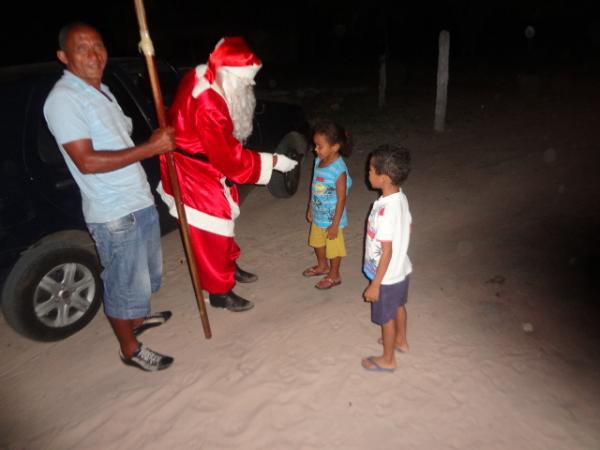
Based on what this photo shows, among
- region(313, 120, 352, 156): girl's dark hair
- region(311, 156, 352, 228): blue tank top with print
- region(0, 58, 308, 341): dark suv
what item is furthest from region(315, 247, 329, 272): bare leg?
region(0, 58, 308, 341): dark suv

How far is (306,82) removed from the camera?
17062 mm

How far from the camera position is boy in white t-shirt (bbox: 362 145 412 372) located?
2514mm

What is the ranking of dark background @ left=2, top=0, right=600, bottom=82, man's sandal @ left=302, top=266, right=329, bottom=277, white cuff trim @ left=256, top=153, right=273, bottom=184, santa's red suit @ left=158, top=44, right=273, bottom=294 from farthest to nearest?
1. dark background @ left=2, top=0, right=600, bottom=82
2. man's sandal @ left=302, top=266, right=329, bottom=277
3. white cuff trim @ left=256, top=153, right=273, bottom=184
4. santa's red suit @ left=158, top=44, right=273, bottom=294

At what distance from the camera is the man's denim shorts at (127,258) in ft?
8.78

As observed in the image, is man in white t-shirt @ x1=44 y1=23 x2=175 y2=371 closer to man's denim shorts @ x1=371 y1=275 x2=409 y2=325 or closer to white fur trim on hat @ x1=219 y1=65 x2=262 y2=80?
white fur trim on hat @ x1=219 y1=65 x2=262 y2=80

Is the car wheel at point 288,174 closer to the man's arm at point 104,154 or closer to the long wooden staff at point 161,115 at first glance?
the long wooden staff at point 161,115

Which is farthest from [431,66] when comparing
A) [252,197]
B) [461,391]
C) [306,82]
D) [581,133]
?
[461,391]

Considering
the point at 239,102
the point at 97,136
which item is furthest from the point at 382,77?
the point at 97,136

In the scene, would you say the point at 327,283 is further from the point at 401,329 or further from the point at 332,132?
the point at 332,132

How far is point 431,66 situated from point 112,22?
17.8 meters

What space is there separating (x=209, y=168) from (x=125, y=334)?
128 cm

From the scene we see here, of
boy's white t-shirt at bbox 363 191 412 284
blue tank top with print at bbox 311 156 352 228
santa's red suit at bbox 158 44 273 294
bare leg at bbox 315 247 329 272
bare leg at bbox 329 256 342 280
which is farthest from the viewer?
bare leg at bbox 315 247 329 272

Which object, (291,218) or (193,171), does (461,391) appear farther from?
(291,218)

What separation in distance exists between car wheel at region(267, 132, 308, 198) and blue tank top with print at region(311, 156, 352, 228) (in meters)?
2.11
